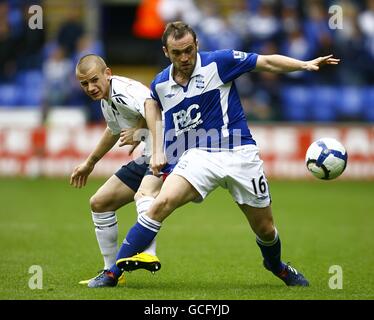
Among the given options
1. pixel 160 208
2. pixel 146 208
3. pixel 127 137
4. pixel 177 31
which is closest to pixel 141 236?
pixel 160 208

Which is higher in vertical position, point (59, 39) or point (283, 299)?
point (59, 39)

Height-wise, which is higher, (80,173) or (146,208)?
(80,173)

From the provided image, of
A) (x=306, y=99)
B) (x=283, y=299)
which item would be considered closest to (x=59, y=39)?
(x=306, y=99)

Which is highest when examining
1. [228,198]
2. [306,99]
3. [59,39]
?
[59,39]

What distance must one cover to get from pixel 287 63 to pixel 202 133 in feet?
3.09

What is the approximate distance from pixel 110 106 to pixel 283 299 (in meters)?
2.36

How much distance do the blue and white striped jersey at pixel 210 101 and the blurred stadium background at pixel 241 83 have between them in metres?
11.1

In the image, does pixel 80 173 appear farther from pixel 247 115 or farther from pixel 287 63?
pixel 247 115

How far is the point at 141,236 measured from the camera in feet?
25.4

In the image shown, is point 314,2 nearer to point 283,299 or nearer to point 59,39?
point 59,39

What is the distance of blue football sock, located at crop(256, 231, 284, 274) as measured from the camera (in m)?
8.37
